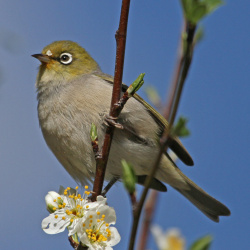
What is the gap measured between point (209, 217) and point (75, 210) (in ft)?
10.7

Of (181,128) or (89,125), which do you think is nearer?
(181,128)

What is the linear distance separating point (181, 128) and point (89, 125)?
11.0 ft

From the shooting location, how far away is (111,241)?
8.86ft

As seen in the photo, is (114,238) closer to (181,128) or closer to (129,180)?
(129,180)

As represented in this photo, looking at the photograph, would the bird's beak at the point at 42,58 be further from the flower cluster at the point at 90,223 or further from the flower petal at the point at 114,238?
the flower petal at the point at 114,238

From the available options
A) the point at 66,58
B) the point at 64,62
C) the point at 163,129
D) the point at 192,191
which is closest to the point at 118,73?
the point at 163,129

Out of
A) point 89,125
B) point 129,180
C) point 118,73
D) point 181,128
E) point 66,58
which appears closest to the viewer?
point 181,128

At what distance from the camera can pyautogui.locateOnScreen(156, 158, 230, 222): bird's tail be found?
5711 millimetres

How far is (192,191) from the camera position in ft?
19.8

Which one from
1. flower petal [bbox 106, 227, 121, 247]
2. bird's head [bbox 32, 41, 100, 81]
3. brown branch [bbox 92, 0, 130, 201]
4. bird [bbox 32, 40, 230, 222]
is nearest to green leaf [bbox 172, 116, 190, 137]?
brown branch [bbox 92, 0, 130, 201]

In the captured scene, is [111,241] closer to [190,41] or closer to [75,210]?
[75,210]

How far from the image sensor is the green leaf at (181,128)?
1.52m

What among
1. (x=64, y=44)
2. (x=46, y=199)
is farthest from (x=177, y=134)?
(x=64, y=44)

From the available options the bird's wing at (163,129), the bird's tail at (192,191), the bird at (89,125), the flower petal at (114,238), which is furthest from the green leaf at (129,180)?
the bird's tail at (192,191)
